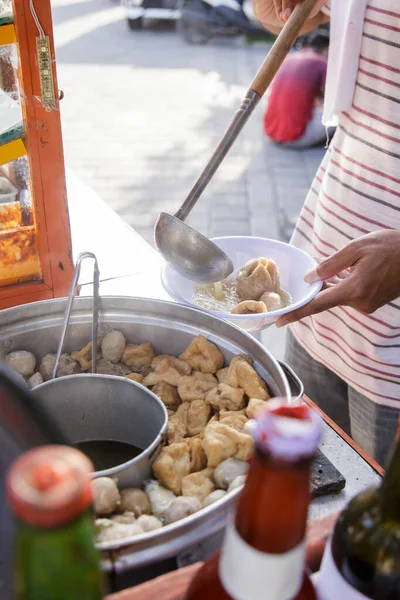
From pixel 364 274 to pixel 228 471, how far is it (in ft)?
2.14

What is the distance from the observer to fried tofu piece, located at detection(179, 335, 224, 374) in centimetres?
126

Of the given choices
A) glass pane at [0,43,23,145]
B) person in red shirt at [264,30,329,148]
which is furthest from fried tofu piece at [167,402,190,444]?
person in red shirt at [264,30,329,148]

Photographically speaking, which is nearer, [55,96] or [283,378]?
[283,378]

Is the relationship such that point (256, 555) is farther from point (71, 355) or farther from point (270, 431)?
point (71, 355)

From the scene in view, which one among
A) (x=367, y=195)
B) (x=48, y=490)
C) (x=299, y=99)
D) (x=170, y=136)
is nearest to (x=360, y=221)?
(x=367, y=195)

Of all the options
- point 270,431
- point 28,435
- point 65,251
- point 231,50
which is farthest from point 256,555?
point 231,50

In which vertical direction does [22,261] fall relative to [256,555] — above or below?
below

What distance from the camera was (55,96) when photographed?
1.35 meters

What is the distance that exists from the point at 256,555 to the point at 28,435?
0.26 metres

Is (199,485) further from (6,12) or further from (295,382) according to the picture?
(6,12)

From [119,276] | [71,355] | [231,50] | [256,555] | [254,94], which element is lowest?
[231,50]

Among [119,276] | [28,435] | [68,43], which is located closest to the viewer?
[28,435]

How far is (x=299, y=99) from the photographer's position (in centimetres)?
564

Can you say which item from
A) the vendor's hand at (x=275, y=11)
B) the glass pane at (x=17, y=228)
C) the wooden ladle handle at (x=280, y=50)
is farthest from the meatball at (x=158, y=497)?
the vendor's hand at (x=275, y=11)
